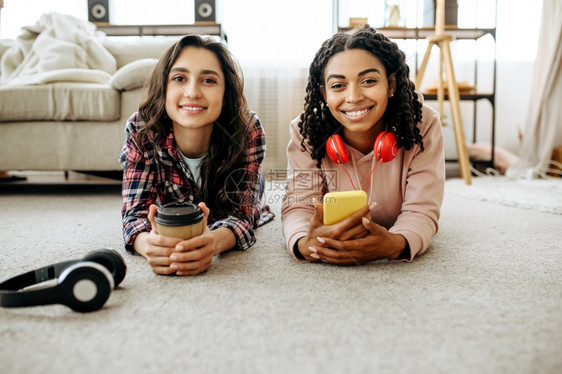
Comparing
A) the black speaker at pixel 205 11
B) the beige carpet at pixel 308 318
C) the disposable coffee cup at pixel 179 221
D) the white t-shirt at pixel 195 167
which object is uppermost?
the black speaker at pixel 205 11

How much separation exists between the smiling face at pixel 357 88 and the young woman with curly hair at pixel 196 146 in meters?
0.28

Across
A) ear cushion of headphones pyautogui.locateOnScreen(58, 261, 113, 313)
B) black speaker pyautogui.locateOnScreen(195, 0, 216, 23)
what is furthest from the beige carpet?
black speaker pyautogui.locateOnScreen(195, 0, 216, 23)

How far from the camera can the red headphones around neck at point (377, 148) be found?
92cm

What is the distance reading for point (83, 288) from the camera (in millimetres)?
612

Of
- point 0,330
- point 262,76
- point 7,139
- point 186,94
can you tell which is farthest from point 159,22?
point 0,330

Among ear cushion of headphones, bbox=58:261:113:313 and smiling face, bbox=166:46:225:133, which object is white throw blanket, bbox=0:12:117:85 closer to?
smiling face, bbox=166:46:225:133

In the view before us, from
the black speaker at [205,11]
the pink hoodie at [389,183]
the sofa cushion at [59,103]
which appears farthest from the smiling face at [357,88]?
the black speaker at [205,11]

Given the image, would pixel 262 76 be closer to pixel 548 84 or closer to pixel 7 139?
pixel 7 139

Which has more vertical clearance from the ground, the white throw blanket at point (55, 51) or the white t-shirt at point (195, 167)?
the white throw blanket at point (55, 51)

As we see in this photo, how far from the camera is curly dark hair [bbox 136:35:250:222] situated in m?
1.04

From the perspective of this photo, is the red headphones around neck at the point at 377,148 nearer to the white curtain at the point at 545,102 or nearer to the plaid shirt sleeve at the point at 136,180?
the plaid shirt sleeve at the point at 136,180

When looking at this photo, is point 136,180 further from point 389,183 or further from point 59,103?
point 59,103

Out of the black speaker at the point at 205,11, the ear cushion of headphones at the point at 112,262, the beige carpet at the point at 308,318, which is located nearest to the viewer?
the beige carpet at the point at 308,318

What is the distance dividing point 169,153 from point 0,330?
567 millimetres
